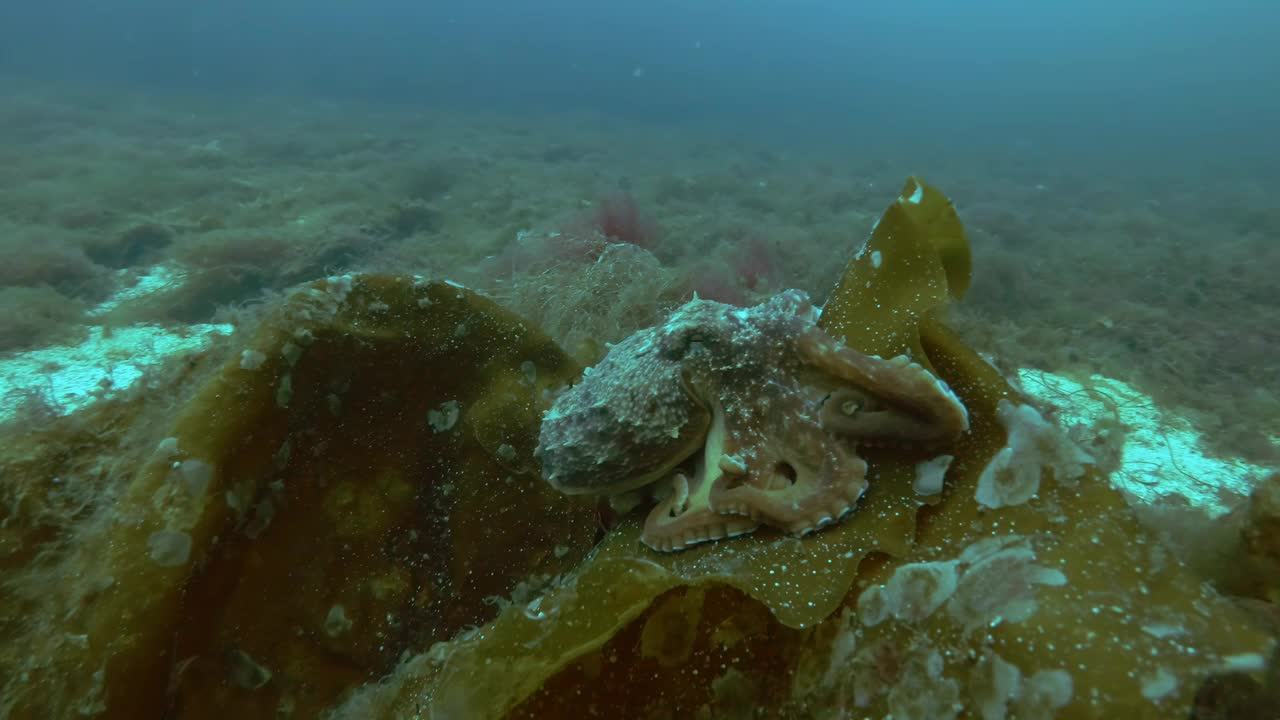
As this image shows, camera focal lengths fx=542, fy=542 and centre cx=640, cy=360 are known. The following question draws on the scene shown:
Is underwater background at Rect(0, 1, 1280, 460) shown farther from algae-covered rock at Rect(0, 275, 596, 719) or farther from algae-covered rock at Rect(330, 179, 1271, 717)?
algae-covered rock at Rect(0, 275, 596, 719)

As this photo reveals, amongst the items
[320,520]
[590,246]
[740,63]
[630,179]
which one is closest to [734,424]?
[320,520]

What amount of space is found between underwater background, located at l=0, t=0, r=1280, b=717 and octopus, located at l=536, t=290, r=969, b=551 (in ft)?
2.06

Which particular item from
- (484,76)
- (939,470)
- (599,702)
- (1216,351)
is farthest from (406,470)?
(484,76)

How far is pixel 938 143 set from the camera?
135ft

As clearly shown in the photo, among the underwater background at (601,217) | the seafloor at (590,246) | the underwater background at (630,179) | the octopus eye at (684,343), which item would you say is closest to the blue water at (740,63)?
the underwater background at (630,179)

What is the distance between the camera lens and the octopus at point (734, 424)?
159cm

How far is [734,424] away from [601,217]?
7167mm

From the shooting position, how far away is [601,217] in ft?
27.9

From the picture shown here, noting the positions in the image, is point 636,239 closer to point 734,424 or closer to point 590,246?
point 590,246

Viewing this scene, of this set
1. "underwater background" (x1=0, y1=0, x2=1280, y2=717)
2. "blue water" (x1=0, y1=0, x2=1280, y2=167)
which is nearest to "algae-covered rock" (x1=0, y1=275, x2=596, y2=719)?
"underwater background" (x1=0, y1=0, x2=1280, y2=717)

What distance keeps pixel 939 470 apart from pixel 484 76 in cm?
8476

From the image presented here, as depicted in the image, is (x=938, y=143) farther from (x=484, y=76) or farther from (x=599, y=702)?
(x=484, y=76)

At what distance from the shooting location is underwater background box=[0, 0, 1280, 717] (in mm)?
4113

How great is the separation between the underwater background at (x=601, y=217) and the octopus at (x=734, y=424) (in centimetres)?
63
